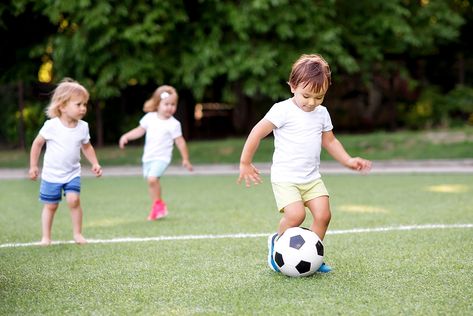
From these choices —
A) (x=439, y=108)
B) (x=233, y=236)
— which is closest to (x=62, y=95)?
(x=233, y=236)

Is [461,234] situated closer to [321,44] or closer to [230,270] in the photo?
[230,270]

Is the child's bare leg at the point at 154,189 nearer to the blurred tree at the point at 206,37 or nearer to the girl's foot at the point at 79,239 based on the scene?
the girl's foot at the point at 79,239

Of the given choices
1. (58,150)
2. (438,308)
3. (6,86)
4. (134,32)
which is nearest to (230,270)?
(438,308)

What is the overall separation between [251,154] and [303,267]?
0.93 meters

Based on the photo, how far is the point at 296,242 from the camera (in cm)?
520

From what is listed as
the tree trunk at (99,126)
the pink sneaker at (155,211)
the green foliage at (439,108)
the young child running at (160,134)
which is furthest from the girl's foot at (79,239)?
the green foliage at (439,108)

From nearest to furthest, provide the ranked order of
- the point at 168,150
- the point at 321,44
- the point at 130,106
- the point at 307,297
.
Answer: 1. the point at 307,297
2. the point at 168,150
3. the point at 321,44
4. the point at 130,106

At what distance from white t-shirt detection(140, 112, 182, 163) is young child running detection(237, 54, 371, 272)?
150 inches

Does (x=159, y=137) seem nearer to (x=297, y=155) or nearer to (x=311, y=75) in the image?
(x=297, y=155)

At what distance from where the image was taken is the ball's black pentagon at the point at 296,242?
5.17 m

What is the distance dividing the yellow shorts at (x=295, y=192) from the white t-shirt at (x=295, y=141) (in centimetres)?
4

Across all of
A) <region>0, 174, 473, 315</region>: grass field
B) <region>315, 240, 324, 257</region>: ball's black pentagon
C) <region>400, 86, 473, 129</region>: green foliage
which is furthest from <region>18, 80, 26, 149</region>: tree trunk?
<region>315, 240, 324, 257</region>: ball's black pentagon

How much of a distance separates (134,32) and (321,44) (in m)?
4.79

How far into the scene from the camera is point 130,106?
2302cm
